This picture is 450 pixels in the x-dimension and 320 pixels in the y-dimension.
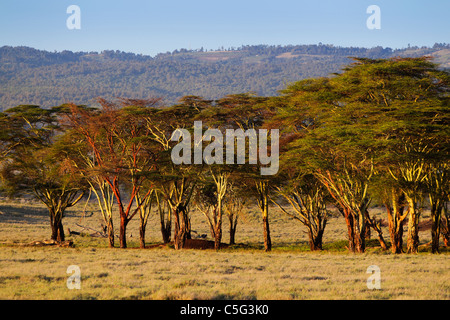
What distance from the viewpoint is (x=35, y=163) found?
3375 centimetres

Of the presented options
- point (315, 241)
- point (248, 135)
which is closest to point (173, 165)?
point (248, 135)

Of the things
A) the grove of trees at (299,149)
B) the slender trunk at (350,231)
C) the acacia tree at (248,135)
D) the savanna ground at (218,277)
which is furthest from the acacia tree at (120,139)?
the slender trunk at (350,231)

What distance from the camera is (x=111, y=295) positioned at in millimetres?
12156

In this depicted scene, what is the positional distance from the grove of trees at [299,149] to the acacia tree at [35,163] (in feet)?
0.31

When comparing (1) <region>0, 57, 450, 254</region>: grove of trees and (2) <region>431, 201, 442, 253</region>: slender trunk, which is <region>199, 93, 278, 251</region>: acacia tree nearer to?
(1) <region>0, 57, 450, 254</region>: grove of trees

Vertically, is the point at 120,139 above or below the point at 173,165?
above

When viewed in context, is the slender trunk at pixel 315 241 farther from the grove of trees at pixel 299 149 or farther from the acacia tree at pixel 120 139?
the acacia tree at pixel 120 139

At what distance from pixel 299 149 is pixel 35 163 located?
1870 centimetres

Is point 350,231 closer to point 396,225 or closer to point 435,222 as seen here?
point 396,225

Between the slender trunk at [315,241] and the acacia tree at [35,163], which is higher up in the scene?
the acacia tree at [35,163]

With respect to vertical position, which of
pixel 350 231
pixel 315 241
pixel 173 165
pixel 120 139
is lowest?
pixel 315 241

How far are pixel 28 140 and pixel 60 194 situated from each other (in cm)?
421

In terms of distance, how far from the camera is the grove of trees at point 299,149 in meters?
24.2
